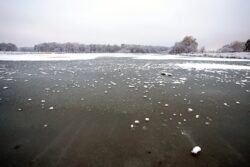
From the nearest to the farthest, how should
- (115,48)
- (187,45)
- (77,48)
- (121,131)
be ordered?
1. (121,131)
2. (187,45)
3. (77,48)
4. (115,48)

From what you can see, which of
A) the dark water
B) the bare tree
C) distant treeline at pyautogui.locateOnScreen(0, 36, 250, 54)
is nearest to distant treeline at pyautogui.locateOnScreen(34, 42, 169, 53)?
distant treeline at pyautogui.locateOnScreen(0, 36, 250, 54)

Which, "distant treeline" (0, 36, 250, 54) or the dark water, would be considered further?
"distant treeline" (0, 36, 250, 54)

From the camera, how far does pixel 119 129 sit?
4.76m

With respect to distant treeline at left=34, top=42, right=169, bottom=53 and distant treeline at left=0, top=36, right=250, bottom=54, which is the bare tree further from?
distant treeline at left=34, top=42, right=169, bottom=53

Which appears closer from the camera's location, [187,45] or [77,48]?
[187,45]

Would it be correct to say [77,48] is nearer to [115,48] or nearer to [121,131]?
[115,48]

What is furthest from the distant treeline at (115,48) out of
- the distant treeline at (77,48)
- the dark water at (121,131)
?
the dark water at (121,131)

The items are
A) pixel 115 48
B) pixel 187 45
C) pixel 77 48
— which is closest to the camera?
pixel 187 45

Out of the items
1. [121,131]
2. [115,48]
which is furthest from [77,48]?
[121,131]

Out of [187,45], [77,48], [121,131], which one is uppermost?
[187,45]

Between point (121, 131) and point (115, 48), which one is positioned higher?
point (115, 48)

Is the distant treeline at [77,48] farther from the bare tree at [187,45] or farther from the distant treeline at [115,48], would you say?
the bare tree at [187,45]

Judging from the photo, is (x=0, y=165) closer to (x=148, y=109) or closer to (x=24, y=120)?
(x=24, y=120)

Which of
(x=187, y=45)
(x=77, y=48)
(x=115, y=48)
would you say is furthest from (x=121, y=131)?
(x=115, y=48)
